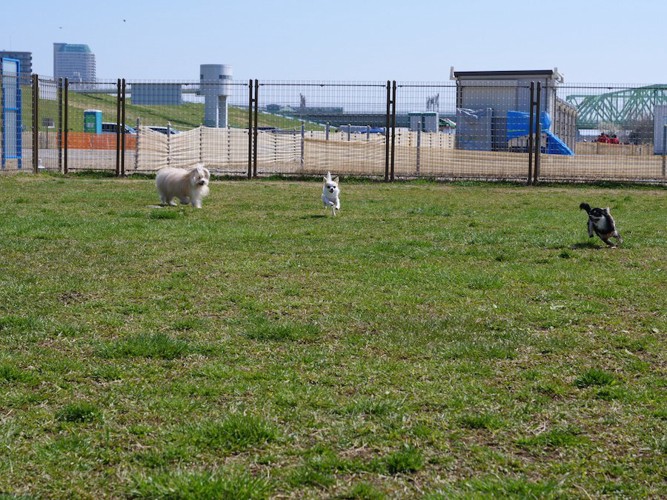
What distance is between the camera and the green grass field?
350 cm

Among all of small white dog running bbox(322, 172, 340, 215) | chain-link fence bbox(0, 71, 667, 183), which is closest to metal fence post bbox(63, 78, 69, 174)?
chain-link fence bbox(0, 71, 667, 183)

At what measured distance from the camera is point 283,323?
228 inches

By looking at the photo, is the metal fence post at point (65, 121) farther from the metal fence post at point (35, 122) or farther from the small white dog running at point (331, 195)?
the small white dog running at point (331, 195)

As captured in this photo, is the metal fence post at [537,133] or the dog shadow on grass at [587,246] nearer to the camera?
the dog shadow on grass at [587,246]

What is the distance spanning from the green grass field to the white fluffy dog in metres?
3.27

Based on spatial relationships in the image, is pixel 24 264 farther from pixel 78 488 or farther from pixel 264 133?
pixel 264 133

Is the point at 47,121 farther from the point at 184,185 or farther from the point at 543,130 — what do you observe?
the point at 543,130

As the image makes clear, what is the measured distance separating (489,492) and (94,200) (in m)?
11.5

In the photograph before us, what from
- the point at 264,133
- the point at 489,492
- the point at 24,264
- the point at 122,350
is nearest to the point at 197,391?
the point at 122,350

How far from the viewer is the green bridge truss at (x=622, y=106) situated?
22.1 metres

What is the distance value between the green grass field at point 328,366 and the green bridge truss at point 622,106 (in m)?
13.0

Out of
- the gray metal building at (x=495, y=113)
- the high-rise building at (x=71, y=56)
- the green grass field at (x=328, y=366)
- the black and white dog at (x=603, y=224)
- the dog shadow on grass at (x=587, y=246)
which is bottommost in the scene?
the green grass field at (x=328, y=366)

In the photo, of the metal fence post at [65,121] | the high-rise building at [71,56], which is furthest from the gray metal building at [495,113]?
the high-rise building at [71,56]

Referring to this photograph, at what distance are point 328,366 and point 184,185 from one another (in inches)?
354
